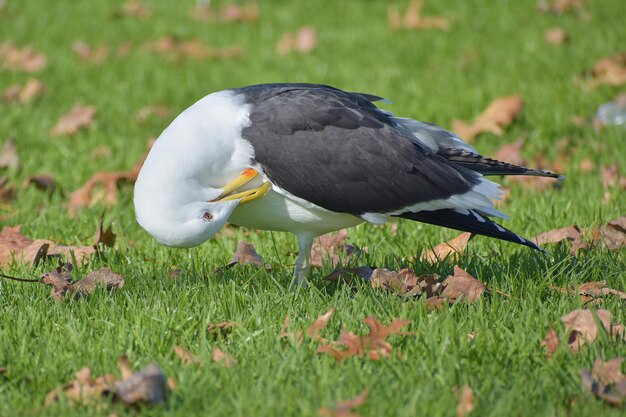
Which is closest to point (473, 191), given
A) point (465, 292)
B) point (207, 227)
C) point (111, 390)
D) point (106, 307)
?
point (465, 292)

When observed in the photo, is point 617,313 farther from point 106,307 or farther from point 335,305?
point 106,307

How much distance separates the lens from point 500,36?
33.0 feet

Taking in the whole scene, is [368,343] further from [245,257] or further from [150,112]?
[150,112]

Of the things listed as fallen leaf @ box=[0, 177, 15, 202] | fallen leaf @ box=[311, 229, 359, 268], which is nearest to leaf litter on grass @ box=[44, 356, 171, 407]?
fallen leaf @ box=[311, 229, 359, 268]

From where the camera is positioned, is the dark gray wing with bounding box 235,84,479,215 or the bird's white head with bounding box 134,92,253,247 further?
the dark gray wing with bounding box 235,84,479,215

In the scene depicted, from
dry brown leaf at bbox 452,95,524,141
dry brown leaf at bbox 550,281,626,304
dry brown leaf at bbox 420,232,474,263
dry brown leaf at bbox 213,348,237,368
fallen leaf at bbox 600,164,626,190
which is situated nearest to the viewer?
dry brown leaf at bbox 213,348,237,368

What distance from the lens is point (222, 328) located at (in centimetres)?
407

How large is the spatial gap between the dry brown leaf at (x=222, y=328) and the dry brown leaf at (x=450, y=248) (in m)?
1.40

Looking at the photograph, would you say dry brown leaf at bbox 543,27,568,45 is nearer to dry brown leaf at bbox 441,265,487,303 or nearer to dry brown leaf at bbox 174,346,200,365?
dry brown leaf at bbox 441,265,487,303

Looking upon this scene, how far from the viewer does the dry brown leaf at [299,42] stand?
403 inches

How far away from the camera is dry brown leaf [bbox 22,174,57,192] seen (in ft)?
21.9

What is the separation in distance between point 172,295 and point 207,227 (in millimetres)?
425

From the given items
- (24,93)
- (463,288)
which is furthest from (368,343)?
(24,93)

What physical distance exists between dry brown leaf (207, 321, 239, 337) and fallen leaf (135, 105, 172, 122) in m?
4.58
